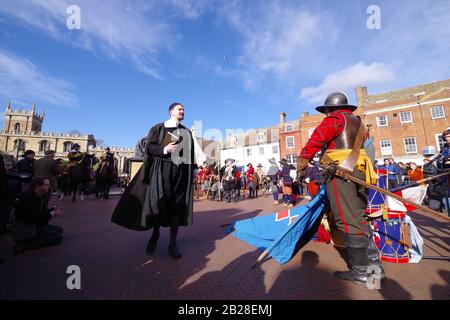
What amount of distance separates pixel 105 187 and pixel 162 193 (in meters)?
9.21

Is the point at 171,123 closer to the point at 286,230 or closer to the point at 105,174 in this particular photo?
the point at 286,230

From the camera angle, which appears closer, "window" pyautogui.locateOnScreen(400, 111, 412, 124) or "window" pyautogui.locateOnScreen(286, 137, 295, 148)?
"window" pyautogui.locateOnScreen(400, 111, 412, 124)

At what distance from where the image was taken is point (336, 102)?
9.21 feet

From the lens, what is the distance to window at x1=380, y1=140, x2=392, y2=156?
2425cm

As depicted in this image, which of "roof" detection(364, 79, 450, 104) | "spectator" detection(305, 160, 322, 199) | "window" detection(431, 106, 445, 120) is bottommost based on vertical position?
"spectator" detection(305, 160, 322, 199)

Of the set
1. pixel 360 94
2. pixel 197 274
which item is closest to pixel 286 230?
pixel 197 274

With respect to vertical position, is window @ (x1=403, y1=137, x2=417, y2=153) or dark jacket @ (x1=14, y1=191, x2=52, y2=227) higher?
window @ (x1=403, y1=137, x2=417, y2=153)

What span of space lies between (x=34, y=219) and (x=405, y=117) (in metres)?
31.0

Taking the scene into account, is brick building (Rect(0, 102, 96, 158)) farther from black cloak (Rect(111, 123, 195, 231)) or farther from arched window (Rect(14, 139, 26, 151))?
black cloak (Rect(111, 123, 195, 231))

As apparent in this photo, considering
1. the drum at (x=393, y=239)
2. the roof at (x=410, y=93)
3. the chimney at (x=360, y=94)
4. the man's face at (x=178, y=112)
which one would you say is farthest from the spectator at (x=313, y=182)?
the chimney at (x=360, y=94)

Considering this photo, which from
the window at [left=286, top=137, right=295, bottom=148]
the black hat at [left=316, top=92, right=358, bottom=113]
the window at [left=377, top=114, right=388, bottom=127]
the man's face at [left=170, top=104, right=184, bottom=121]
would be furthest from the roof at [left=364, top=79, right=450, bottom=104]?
the man's face at [left=170, top=104, right=184, bottom=121]

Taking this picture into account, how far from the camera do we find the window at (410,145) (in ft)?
75.0

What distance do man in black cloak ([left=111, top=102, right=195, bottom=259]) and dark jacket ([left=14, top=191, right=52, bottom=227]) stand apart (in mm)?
1744
